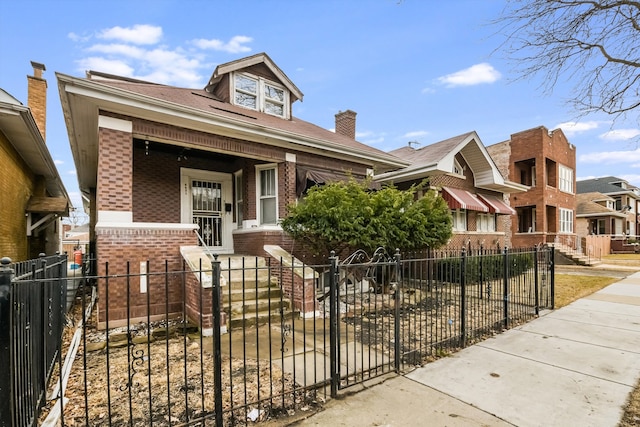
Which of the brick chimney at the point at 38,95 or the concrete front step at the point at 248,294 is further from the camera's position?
the brick chimney at the point at 38,95

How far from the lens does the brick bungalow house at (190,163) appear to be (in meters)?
6.78

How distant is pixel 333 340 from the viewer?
375 centimetres

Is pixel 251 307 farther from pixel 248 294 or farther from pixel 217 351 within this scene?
pixel 217 351

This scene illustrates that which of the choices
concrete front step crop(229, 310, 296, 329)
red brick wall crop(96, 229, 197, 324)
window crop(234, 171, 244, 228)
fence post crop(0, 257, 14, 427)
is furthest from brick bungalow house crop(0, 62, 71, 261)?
fence post crop(0, 257, 14, 427)

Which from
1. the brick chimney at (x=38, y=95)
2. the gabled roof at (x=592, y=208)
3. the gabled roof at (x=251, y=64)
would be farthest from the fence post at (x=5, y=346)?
the gabled roof at (x=592, y=208)

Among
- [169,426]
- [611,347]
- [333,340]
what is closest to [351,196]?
[333,340]

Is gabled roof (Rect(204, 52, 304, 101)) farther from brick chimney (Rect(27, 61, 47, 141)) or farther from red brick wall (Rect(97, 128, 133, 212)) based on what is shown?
brick chimney (Rect(27, 61, 47, 141))

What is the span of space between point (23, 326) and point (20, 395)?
19.7 inches

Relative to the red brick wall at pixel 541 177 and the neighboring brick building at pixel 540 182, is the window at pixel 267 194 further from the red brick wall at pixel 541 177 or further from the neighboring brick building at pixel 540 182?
the red brick wall at pixel 541 177

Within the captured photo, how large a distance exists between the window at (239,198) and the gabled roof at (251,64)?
3.35 meters

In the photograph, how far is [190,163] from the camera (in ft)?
35.0

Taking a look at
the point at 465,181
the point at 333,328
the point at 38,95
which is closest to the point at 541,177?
the point at 465,181

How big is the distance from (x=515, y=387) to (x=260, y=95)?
420 inches

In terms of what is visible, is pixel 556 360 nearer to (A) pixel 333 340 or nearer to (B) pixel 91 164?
(A) pixel 333 340
